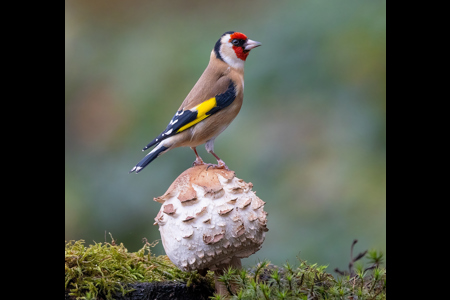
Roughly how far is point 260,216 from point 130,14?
2548 mm

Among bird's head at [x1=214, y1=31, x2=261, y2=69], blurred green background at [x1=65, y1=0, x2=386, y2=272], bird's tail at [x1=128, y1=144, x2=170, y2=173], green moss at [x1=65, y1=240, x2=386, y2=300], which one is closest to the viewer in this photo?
green moss at [x1=65, y1=240, x2=386, y2=300]

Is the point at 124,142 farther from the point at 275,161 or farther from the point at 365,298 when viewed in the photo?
the point at 365,298

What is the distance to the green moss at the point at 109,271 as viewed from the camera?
2.18 meters

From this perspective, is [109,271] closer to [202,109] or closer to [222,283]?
[222,283]

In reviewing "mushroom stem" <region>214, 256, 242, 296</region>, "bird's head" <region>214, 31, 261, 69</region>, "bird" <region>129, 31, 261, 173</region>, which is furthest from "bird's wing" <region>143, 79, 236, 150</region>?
"mushroom stem" <region>214, 256, 242, 296</region>

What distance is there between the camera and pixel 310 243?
334 centimetres

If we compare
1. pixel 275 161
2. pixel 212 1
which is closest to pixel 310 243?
pixel 275 161

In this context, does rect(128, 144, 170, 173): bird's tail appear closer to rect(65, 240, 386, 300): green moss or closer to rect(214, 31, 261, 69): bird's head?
rect(65, 240, 386, 300): green moss

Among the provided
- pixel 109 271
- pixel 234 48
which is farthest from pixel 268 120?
pixel 109 271

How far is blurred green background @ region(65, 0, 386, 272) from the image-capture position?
3439mm

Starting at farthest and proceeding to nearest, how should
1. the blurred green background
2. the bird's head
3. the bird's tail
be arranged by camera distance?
the blurred green background
the bird's head
the bird's tail

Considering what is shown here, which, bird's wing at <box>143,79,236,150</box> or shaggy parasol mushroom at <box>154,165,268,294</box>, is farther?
bird's wing at <box>143,79,236,150</box>

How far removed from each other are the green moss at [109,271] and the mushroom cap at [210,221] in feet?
0.78

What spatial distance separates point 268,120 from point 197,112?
1233mm
